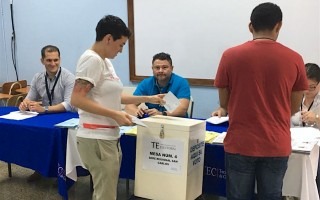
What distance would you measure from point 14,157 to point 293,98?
1.99 metres

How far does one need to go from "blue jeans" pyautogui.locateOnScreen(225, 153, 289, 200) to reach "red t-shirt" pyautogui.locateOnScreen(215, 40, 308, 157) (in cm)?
5

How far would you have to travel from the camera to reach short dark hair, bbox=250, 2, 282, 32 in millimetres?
1428

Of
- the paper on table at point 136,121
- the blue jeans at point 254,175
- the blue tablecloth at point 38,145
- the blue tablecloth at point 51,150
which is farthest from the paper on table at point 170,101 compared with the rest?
the blue jeans at point 254,175

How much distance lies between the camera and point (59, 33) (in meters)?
4.55

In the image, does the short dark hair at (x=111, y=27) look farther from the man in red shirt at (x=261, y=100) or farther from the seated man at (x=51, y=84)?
the seated man at (x=51, y=84)

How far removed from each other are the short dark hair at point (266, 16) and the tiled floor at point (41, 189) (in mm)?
1540

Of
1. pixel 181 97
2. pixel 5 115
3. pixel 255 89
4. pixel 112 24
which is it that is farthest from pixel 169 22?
pixel 255 89

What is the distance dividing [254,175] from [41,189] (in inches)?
80.0

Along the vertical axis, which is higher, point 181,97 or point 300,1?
point 300,1

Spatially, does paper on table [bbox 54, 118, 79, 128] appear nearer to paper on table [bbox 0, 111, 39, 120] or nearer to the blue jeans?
paper on table [bbox 0, 111, 39, 120]

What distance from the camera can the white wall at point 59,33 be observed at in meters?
4.09

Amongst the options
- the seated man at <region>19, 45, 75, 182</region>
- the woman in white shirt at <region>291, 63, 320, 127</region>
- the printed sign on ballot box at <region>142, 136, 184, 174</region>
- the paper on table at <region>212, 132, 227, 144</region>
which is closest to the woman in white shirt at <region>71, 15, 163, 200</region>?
the printed sign on ballot box at <region>142, 136, 184, 174</region>

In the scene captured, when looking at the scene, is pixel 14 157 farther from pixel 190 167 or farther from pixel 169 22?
pixel 169 22

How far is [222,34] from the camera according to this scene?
3611mm
